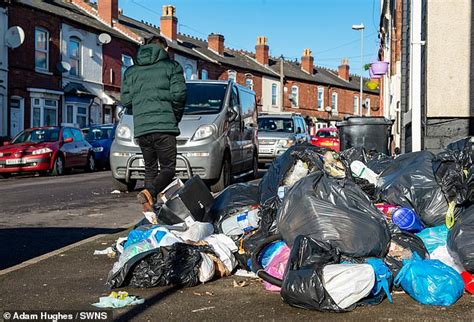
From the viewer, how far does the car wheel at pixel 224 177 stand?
11.1 m

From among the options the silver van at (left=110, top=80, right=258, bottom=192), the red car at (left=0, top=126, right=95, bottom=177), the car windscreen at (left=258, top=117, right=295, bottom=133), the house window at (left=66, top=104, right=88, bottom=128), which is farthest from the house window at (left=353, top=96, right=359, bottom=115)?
the silver van at (left=110, top=80, right=258, bottom=192)

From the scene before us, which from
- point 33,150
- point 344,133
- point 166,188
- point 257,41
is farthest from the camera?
point 257,41

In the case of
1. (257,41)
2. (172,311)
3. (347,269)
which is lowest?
(172,311)

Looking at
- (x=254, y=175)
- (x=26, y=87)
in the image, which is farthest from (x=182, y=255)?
(x=26, y=87)

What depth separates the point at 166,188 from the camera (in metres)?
6.51

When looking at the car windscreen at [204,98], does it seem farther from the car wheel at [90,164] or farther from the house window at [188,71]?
the house window at [188,71]

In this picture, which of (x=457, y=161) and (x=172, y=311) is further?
(x=457, y=161)

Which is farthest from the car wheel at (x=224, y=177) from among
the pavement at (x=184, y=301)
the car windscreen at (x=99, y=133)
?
the car windscreen at (x=99, y=133)

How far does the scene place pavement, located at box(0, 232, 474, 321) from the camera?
12.2 ft

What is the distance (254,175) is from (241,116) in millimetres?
2160

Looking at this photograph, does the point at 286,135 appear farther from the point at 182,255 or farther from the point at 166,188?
the point at 182,255

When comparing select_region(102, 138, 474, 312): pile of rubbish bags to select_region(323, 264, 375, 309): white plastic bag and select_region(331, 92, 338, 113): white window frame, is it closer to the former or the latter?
select_region(323, 264, 375, 309): white plastic bag

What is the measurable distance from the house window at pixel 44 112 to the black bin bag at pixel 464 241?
26.9 m

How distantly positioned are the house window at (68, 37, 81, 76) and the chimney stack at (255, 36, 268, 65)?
91.0 feet
